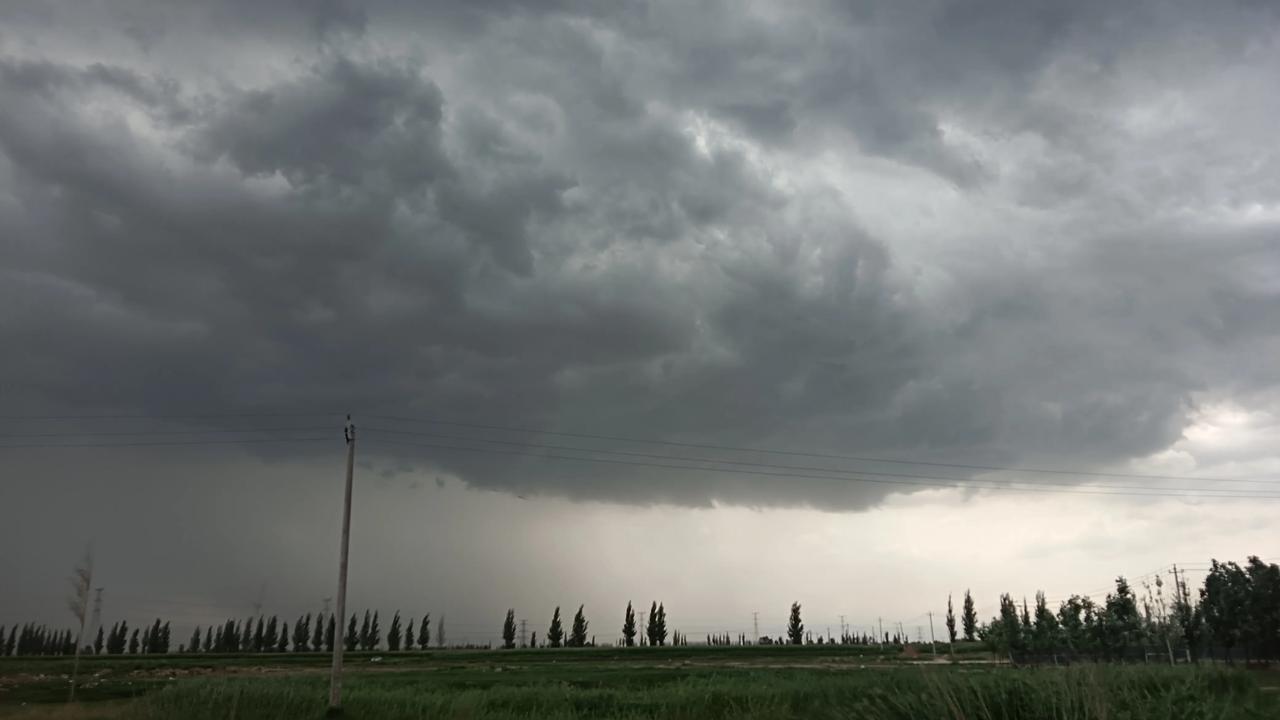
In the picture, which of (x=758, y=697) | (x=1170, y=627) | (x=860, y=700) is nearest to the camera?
(x=860, y=700)

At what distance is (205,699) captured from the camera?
4156 cm

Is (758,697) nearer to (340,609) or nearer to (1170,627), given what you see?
(340,609)

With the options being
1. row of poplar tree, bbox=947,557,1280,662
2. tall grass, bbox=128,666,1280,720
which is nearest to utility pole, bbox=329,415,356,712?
tall grass, bbox=128,666,1280,720

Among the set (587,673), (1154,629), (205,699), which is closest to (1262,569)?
(1154,629)

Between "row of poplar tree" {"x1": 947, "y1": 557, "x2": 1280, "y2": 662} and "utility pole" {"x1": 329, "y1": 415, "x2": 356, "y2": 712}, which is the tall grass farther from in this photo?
"row of poplar tree" {"x1": 947, "y1": 557, "x2": 1280, "y2": 662}

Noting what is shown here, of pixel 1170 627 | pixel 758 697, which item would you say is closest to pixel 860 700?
pixel 758 697

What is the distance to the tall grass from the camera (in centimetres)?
1888

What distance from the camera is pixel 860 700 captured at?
79.7 ft

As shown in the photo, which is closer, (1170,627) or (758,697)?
(758,697)

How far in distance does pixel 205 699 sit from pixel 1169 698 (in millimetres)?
41596

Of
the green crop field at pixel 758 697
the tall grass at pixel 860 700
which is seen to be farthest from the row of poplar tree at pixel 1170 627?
the tall grass at pixel 860 700

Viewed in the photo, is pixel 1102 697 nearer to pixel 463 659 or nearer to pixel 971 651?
pixel 463 659

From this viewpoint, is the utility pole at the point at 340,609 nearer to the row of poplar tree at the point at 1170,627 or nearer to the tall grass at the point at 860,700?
the tall grass at the point at 860,700

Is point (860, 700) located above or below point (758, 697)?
above
